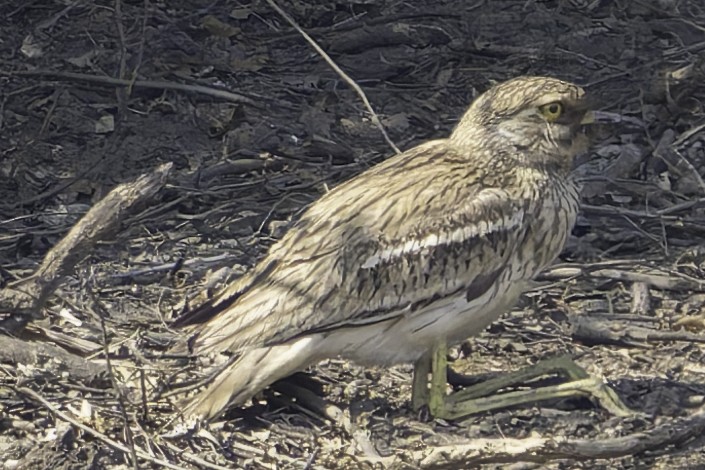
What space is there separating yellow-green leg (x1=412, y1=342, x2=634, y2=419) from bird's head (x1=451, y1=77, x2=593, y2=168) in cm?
68

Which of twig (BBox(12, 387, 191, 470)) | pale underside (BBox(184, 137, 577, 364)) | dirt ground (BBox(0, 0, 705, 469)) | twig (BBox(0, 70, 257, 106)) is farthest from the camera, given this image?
twig (BBox(0, 70, 257, 106))

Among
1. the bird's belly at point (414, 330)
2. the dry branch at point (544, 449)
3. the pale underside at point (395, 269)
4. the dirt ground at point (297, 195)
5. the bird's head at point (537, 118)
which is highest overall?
the bird's head at point (537, 118)

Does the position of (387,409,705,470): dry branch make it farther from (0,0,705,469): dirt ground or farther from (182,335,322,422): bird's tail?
(182,335,322,422): bird's tail

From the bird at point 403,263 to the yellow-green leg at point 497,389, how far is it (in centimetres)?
5

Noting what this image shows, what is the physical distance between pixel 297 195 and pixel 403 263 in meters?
1.77

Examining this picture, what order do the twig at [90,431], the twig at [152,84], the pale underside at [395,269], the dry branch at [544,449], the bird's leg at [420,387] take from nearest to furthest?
the dry branch at [544,449] < the twig at [90,431] < the pale underside at [395,269] < the bird's leg at [420,387] < the twig at [152,84]

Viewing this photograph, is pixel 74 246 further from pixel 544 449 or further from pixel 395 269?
pixel 544 449

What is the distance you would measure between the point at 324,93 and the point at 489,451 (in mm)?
3283

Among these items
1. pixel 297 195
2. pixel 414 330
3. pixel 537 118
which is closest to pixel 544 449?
pixel 414 330

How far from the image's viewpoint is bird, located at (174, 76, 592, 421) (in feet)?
15.3

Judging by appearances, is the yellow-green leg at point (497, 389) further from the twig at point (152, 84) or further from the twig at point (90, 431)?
the twig at point (152, 84)

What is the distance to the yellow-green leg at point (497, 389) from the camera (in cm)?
485

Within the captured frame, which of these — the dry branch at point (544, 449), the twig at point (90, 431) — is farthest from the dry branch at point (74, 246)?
the dry branch at point (544, 449)

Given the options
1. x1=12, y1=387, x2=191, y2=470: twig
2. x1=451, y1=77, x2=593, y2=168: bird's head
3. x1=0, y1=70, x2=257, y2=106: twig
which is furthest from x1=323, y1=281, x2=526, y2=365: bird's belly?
x1=0, y1=70, x2=257, y2=106: twig
